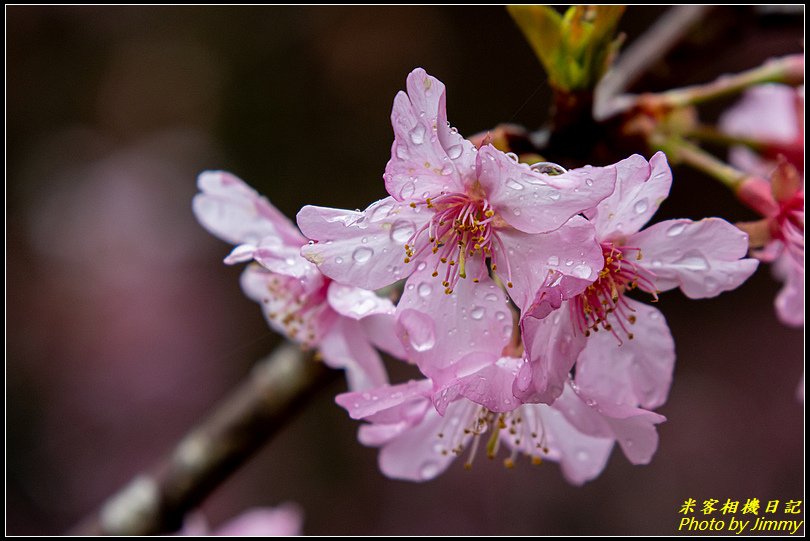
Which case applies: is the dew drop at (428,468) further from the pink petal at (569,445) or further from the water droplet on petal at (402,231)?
the water droplet on petal at (402,231)

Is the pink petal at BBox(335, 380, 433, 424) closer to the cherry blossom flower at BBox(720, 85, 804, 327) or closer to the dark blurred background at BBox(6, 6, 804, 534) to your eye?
the cherry blossom flower at BBox(720, 85, 804, 327)

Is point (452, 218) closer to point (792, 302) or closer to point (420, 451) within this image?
point (420, 451)

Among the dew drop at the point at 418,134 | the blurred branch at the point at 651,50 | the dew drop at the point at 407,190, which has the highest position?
the dew drop at the point at 418,134

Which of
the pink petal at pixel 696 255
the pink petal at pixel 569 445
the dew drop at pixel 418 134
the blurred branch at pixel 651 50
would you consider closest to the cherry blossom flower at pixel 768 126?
the blurred branch at pixel 651 50

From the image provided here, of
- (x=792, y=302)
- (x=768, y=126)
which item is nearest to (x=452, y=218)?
(x=792, y=302)

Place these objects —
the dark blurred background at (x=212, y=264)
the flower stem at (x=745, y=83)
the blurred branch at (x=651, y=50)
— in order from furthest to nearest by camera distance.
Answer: the dark blurred background at (x=212, y=264) < the blurred branch at (x=651, y=50) < the flower stem at (x=745, y=83)

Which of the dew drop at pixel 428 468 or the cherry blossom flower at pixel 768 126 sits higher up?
the dew drop at pixel 428 468

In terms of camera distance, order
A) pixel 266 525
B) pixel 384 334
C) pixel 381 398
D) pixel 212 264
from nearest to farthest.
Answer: pixel 381 398 < pixel 384 334 < pixel 266 525 < pixel 212 264
